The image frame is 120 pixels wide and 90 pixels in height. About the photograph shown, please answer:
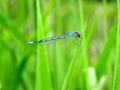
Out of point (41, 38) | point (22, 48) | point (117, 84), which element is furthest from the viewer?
point (22, 48)

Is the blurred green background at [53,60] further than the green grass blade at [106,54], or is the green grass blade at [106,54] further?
the green grass blade at [106,54]

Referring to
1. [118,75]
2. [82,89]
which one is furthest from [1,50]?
[118,75]

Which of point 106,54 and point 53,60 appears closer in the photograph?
point 106,54

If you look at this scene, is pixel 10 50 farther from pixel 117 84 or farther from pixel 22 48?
pixel 117 84

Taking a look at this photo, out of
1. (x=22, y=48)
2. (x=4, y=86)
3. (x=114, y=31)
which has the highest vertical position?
(x=114, y=31)

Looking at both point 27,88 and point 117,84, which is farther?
point 27,88

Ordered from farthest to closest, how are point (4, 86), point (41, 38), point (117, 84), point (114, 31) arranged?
point (4, 86) < point (114, 31) < point (41, 38) < point (117, 84)

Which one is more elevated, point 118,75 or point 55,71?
point 118,75

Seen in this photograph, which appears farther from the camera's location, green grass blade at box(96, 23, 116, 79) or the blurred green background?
green grass blade at box(96, 23, 116, 79)

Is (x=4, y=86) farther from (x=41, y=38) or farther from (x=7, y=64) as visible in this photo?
(x=41, y=38)
